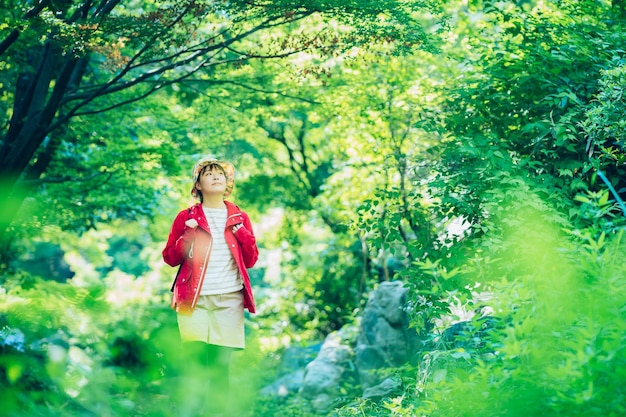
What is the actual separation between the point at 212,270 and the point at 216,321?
0.37m

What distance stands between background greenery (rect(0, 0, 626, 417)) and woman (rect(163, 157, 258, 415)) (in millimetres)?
425

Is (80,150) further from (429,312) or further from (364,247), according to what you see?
(429,312)

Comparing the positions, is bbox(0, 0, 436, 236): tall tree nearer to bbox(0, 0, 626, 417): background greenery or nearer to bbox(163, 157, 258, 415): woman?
bbox(0, 0, 626, 417): background greenery

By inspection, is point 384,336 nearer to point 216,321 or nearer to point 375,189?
point 375,189

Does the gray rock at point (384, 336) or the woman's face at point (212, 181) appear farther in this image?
the gray rock at point (384, 336)

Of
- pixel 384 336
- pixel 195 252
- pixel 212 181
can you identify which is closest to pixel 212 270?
pixel 195 252

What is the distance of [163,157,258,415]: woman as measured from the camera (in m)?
4.92

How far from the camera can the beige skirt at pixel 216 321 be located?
490cm

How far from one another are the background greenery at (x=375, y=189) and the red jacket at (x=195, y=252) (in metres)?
0.40

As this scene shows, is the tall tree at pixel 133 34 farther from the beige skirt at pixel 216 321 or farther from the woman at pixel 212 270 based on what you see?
the beige skirt at pixel 216 321

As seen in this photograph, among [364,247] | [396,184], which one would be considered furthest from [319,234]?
[396,184]

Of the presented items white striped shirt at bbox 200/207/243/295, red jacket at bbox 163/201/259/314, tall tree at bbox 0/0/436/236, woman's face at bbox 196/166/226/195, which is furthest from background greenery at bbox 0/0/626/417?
woman's face at bbox 196/166/226/195

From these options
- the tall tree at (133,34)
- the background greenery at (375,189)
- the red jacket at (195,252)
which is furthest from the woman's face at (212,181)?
the tall tree at (133,34)

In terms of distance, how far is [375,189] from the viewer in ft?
22.0
